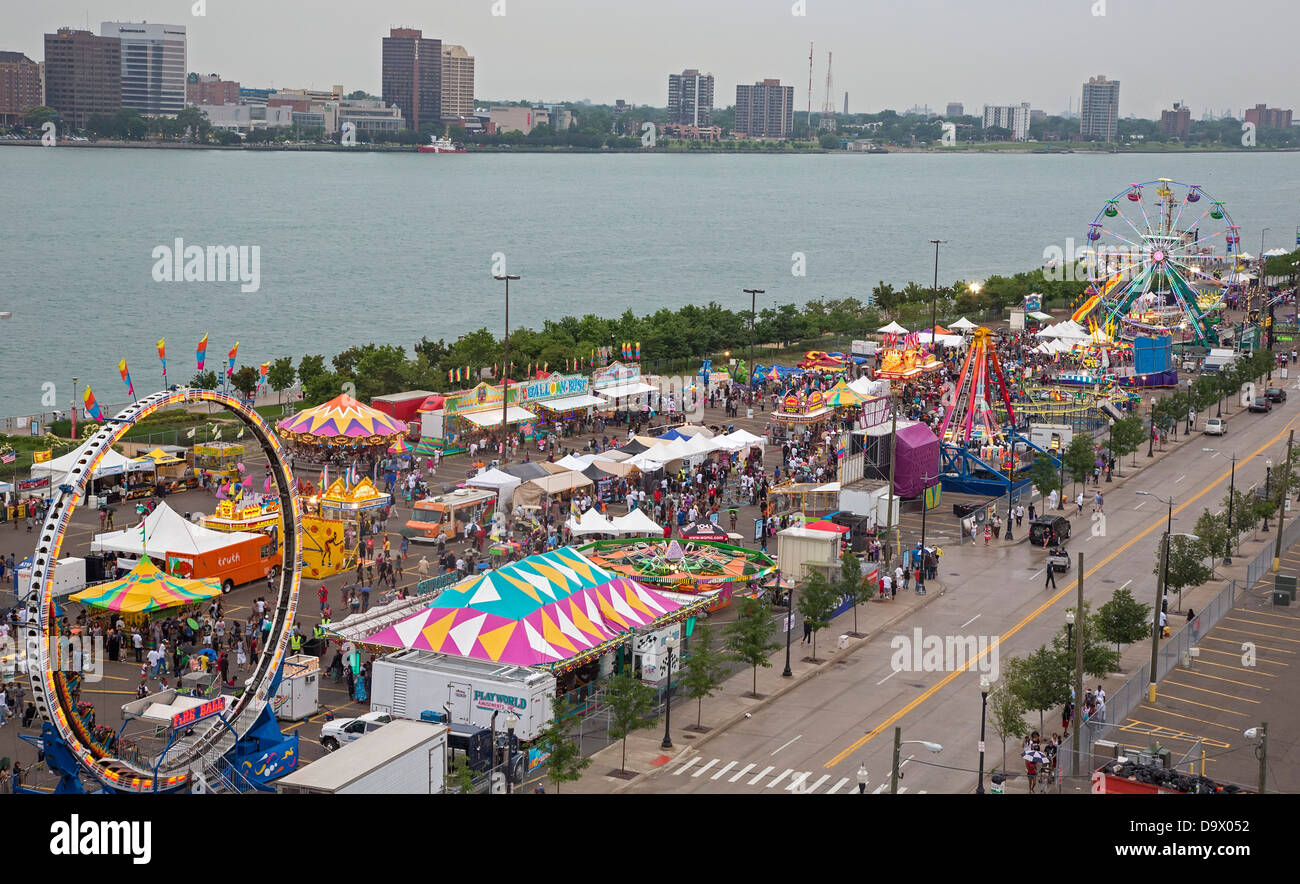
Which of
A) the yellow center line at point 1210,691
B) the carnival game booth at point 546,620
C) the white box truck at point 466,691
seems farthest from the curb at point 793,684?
the yellow center line at point 1210,691

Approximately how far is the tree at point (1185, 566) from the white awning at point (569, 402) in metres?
32.9

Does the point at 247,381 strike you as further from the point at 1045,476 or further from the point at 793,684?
the point at 793,684

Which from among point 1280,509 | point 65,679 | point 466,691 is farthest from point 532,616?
point 1280,509

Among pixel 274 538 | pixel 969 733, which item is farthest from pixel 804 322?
pixel 969 733

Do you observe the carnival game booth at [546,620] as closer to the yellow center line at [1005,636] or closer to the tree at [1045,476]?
the yellow center line at [1005,636]

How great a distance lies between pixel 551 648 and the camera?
36.1 m

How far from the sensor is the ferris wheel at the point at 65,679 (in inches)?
985

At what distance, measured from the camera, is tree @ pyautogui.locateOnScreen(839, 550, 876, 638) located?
43.6 meters

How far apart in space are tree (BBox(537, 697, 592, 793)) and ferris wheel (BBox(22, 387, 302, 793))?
5630mm

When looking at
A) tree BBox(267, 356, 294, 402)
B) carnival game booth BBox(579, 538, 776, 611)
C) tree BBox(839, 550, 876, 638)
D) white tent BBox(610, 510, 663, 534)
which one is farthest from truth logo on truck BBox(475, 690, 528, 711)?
tree BBox(267, 356, 294, 402)

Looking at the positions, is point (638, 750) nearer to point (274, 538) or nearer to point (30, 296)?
A: point (274, 538)

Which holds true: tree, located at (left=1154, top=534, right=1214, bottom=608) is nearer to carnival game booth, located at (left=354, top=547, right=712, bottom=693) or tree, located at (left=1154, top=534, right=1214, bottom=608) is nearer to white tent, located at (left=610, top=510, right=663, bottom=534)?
carnival game booth, located at (left=354, top=547, right=712, bottom=693)
